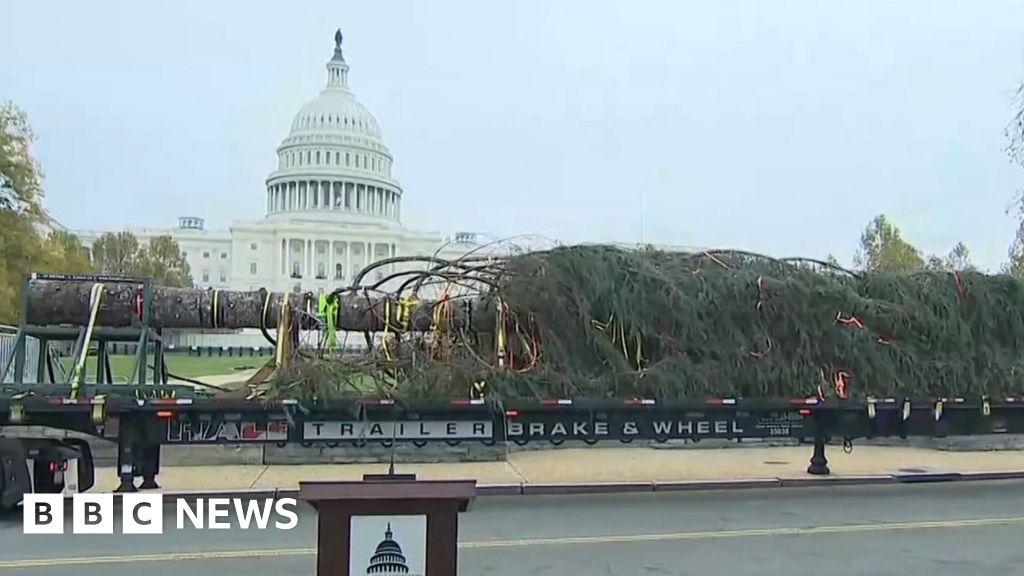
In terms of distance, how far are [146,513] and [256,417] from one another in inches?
58.5

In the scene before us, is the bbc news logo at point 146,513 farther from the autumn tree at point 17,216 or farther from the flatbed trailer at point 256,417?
the autumn tree at point 17,216

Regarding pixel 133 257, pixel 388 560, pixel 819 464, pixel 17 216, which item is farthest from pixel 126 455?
pixel 133 257

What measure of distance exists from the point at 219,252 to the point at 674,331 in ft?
352

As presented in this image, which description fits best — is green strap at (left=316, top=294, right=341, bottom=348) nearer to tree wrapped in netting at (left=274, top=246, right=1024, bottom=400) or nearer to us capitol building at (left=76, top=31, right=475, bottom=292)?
tree wrapped in netting at (left=274, top=246, right=1024, bottom=400)

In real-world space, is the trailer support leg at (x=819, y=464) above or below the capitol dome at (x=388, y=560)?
below

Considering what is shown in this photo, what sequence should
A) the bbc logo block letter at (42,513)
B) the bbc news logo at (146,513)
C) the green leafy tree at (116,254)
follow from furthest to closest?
the green leafy tree at (116,254) < the bbc news logo at (146,513) < the bbc logo block letter at (42,513)

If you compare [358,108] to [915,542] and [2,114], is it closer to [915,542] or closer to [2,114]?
[2,114]

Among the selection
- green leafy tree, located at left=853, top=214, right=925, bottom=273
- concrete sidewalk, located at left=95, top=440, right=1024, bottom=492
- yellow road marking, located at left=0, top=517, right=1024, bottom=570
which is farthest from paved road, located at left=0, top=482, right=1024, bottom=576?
green leafy tree, located at left=853, top=214, right=925, bottom=273

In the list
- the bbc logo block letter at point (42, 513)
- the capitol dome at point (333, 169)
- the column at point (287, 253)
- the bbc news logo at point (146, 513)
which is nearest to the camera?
the bbc logo block letter at point (42, 513)

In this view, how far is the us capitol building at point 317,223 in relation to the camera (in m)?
105

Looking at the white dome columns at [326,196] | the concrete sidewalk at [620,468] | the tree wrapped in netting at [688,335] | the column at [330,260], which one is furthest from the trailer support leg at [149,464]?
the white dome columns at [326,196]

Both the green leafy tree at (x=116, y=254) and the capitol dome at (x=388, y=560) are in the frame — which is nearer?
the capitol dome at (x=388, y=560)

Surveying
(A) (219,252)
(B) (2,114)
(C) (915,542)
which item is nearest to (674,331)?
(C) (915,542)

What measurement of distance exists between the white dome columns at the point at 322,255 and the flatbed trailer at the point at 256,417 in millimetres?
93507
